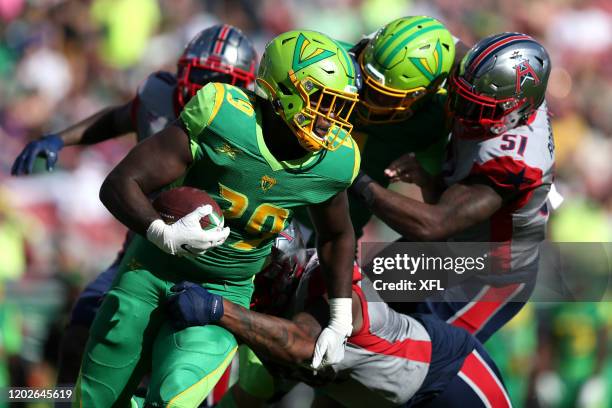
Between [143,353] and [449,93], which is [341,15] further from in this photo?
[143,353]

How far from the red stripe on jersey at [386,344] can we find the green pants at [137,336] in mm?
629

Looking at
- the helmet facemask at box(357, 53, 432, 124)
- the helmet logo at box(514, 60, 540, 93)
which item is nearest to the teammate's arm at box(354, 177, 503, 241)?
the helmet facemask at box(357, 53, 432, 124)

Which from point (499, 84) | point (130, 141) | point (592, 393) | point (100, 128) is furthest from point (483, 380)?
point (130, 141)

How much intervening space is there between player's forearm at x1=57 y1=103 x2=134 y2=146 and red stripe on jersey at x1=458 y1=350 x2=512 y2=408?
2.20m

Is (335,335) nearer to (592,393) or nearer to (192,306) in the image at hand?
(192,306)

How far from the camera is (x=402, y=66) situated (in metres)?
5.12

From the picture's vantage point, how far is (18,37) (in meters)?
9.62

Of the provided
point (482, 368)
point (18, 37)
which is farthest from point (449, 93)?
point (18, 37)

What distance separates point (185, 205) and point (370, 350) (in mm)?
1133

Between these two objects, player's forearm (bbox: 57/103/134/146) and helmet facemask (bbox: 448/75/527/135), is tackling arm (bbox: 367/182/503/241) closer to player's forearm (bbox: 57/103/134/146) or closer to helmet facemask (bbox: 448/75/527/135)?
helmet facemask (bbox: 448/75/527/135)

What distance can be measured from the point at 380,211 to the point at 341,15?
540 centimetres

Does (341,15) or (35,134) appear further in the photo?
(341,15)

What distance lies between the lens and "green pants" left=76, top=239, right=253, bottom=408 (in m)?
4.13

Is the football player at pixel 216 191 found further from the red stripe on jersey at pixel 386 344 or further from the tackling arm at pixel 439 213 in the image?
the tackling arm at pixel 439 213
